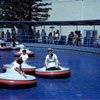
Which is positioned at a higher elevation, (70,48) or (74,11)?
(74,11)

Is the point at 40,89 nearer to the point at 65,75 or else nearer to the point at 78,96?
the point at 78,96

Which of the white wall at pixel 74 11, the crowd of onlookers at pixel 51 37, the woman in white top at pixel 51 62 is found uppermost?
the white wall at pixel 74 11

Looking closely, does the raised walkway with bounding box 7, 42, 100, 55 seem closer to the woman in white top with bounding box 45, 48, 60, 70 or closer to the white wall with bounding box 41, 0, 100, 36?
the white wall with bounding box 41, 0, 100, 36

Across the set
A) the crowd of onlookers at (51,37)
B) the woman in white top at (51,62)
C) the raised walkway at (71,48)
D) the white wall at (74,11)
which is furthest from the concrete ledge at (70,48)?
the woman in white top at (51,62)

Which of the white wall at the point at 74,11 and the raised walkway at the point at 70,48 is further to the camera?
the white wall at the point at 74,11

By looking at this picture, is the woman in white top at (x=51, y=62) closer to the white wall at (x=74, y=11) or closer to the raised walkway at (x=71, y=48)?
the raised walkway at (x=71, y=48)

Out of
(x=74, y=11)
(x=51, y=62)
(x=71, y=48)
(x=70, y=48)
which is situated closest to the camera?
(x=51, y=62)

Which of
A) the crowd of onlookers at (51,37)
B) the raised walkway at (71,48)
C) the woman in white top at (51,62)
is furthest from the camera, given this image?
the crowd of onlookers at (51,37)

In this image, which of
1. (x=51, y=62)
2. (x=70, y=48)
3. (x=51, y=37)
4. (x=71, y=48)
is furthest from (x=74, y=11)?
(x=51, y=62)

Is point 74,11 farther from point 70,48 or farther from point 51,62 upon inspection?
point 51,62

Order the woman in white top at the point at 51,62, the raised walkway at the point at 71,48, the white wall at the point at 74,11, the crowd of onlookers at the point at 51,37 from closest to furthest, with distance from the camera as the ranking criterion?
the woman in white top at the point at 51,62 → the raised walkway at the point at 71,48 → the crowd of onlookers at the point at 51,37 → the white wall at the point at 74,11

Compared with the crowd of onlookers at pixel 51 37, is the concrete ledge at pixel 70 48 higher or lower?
→ lower

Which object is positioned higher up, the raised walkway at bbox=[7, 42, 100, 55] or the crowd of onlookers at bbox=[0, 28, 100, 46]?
the crowd of onlookers at bbox=[0, 28, 100, 46]

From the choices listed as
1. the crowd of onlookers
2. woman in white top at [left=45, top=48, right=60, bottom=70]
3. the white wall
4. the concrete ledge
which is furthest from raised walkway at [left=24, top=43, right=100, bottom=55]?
woman in white top at [left=45, top=48, right=60, bottom=70]
